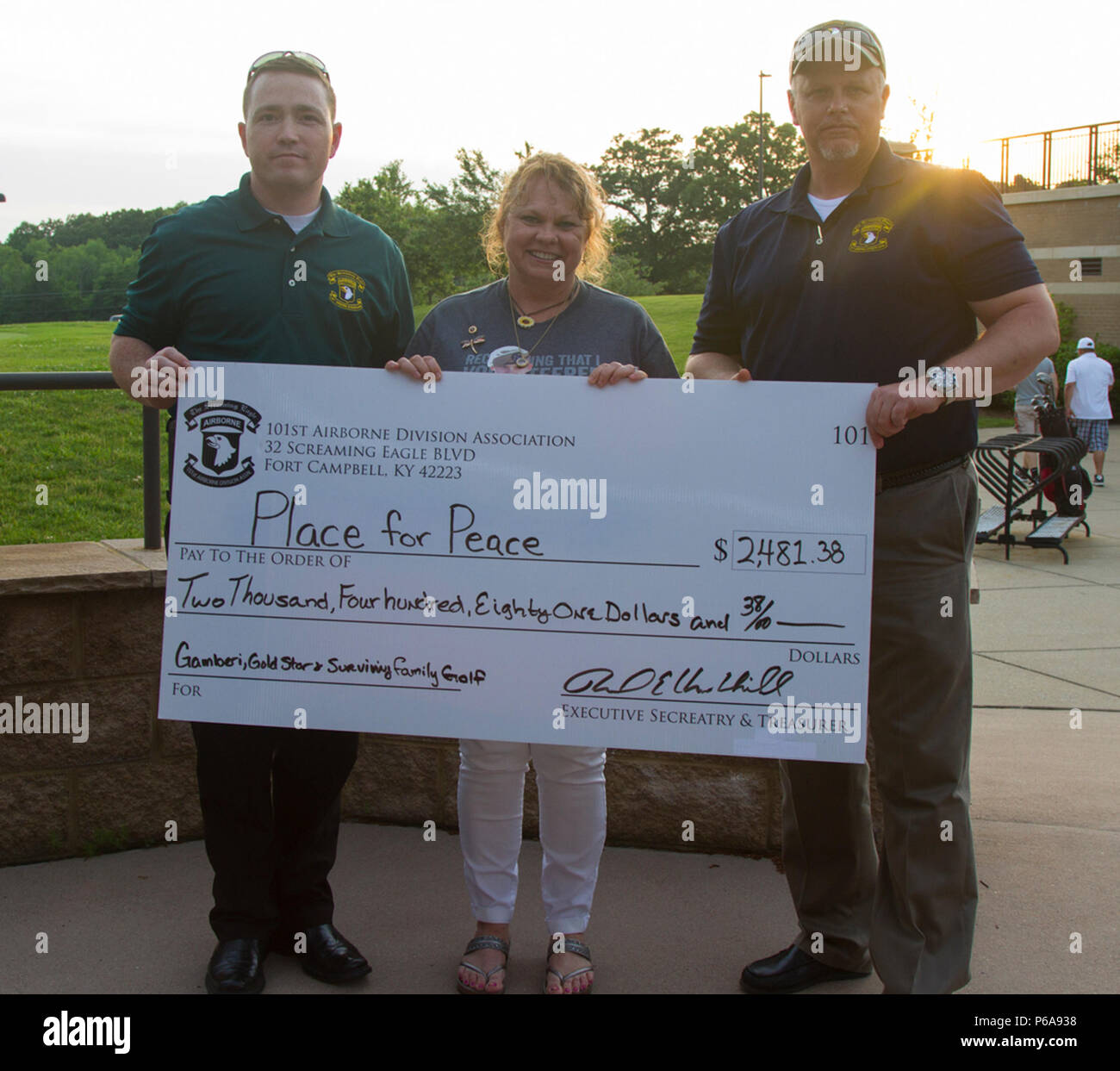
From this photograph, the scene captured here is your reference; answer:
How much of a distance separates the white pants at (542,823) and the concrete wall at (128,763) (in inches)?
36.0

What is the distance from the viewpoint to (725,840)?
384 centimetres

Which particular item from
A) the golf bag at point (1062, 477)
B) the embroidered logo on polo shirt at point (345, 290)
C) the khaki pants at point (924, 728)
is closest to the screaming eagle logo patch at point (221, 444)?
the embroidered logo on polo shirt at point (345, 290)

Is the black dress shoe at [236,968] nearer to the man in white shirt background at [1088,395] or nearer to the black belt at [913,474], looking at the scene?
the black belt at [913,474]

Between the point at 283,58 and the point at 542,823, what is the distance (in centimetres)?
208

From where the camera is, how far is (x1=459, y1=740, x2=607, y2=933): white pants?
289 cm

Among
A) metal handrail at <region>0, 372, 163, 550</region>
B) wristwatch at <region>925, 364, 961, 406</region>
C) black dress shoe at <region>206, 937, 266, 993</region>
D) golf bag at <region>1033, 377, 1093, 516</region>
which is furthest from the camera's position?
golf bag at <region>1033, 377, 1093, 516</region>

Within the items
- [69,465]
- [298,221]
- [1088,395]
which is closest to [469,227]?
[1088,395]

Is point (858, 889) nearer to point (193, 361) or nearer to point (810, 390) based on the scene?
point (810, 390)

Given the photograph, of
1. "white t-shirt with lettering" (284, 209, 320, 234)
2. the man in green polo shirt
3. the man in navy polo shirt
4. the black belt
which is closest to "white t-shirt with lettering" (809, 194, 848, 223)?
the man in navy polo shirt

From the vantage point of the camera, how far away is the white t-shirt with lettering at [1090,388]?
14.5 m

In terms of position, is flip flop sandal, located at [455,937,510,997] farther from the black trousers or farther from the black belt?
Result: the black belt

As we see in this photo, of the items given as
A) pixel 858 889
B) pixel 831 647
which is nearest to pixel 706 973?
pixel 858 889

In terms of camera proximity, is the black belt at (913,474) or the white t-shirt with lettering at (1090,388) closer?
the black belt at (913,474)

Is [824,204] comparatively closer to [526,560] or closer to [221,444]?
[526,560]
